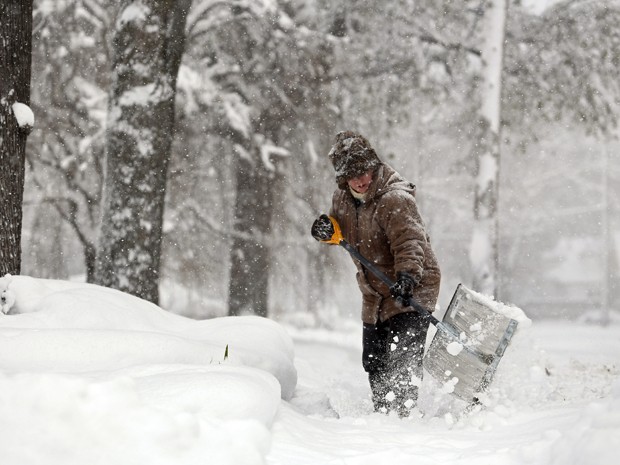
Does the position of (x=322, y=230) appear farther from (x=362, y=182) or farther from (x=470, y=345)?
(x=470, y=345)

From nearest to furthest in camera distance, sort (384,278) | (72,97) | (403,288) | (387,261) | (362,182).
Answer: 1. (403,288)
2. (384,278)
3. (362,182)
4. (387,261)
5. (72,97)

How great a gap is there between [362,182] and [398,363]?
117 centimetres

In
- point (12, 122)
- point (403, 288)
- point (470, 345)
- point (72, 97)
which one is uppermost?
point (72, 97)

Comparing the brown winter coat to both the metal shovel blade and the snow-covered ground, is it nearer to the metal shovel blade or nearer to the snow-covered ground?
the metal shovel blade

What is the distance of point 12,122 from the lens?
182 inches

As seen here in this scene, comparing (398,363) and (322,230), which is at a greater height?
(322,230)

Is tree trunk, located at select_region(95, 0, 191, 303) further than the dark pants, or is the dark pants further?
tree trunk, located at select_region(95, 0, 191, 303)

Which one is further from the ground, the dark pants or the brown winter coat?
the brown winter coat

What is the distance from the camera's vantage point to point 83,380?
2549 millimetres

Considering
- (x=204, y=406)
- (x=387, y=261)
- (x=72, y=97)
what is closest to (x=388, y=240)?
(x=387, y=261)

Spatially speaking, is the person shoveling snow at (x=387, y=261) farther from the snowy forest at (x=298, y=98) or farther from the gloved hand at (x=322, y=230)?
the snowy forest at (x=298, y=98)

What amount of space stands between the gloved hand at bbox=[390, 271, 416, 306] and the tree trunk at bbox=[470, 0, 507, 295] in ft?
18.6

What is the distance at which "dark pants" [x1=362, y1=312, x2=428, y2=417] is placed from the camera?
4430 mm

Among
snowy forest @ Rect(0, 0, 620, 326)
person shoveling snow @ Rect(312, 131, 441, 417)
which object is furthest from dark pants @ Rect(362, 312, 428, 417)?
snowy forest @ Rect(0, 0, 620, 326)
